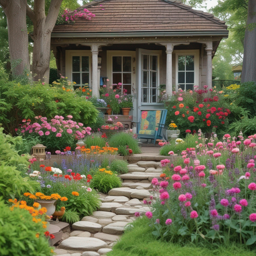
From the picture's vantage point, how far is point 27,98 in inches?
302

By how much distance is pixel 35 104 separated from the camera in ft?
25.7

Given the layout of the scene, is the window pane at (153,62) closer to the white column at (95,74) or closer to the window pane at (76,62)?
the white column at (95,74)

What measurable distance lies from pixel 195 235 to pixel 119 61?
10.2 meters

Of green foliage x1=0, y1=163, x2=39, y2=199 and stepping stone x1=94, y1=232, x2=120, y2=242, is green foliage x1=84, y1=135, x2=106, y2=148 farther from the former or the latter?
green foliage x1=0, y1=163, x2=39, y2=199

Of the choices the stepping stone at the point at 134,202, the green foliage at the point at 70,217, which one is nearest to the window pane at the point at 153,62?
the stepping stone at the point at 134,202

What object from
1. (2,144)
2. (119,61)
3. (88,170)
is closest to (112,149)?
(88,170)

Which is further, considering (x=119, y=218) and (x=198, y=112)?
(x=198, y=112)

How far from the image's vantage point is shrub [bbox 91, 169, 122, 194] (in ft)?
19.1

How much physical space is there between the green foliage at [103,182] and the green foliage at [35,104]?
261 cm

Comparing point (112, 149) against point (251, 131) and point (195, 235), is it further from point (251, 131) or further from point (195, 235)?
point (195, 235)

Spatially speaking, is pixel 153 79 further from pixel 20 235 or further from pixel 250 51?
pixel 20 235

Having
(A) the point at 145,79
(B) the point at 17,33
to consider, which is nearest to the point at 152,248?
(B) the point at 17,33

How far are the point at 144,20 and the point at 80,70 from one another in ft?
9.21

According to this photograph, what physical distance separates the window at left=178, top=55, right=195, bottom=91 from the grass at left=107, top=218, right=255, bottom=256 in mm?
9346
